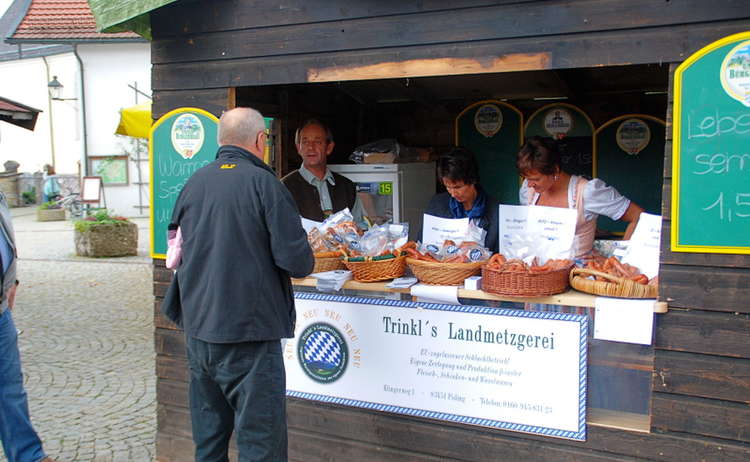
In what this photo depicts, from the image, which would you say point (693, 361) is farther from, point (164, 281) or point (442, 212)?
point (164, 281)

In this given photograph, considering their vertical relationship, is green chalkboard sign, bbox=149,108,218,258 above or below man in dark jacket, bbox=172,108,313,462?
above

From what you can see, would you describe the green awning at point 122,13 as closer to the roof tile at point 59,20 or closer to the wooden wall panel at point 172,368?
the wooden wall panel at point 172,368

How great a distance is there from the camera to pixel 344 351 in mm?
3762

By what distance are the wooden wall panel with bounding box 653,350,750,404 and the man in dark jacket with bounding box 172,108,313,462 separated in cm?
158

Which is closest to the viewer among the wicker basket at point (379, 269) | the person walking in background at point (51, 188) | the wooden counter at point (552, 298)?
the wooden counter at point (552, 298)

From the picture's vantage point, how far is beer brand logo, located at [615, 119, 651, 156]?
5.51m

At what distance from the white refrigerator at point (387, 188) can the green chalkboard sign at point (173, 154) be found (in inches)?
62.2

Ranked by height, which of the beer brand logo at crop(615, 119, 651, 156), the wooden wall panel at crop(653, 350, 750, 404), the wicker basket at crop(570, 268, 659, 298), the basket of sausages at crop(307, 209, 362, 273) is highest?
the beer brand logo at crop(615, 119, 651, 156)

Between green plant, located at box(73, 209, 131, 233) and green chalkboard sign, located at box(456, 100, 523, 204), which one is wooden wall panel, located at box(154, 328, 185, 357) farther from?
green plant, located at box(73, 209, 131, 233)

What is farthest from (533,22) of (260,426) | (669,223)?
(260,426)

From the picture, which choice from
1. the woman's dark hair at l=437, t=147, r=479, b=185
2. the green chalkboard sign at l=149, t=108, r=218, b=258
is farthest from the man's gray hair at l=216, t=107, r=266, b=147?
the woman's dark hair at l=437, t=147, r=479, b=185

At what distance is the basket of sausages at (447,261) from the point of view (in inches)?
135

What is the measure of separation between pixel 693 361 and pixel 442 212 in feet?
5.57

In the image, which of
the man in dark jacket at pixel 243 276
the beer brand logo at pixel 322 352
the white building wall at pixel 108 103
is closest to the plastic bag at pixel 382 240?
the beer brand logo at pixel 322 352
